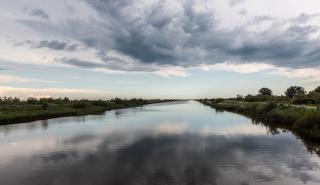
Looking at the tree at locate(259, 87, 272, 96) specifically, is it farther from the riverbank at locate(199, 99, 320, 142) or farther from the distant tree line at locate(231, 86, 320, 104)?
the riverbank at locate(199, 99, 320, 142)

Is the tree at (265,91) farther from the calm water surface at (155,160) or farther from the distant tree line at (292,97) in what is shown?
the calm water surface at (155,160)

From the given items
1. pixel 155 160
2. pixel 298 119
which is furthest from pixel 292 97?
pixel 155 160

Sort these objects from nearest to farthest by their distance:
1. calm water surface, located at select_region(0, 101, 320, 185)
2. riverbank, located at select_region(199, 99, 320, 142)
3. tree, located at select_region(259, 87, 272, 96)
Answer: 1. calm water surface, located at select_region(0, 101, 320, 185)
2. riverbank, located at select_region(199, 99, 320, 142)
3. tree, located at select_region(259, 87, 272, 96)

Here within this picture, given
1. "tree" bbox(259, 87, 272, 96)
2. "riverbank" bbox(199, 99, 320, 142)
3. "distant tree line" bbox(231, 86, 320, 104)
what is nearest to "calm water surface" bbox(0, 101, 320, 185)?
"riverbank" bbox(199, 99, 320, 142)

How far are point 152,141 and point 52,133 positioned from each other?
1173cm

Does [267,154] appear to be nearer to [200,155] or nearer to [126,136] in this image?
[200,155]

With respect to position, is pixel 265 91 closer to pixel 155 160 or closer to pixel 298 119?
pixel 298 119

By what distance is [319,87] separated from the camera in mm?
111000

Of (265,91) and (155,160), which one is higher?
(265,91)

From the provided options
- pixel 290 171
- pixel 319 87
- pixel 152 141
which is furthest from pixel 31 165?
pixel 319 87

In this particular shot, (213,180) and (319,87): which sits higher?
(319,87)

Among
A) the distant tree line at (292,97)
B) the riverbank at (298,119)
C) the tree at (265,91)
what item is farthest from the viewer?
the tree at (265,91)

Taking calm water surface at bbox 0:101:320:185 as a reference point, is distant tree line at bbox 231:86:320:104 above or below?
above

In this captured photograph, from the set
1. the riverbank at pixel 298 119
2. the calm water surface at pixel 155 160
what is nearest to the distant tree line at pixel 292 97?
the riverbank at pixel 298 119
